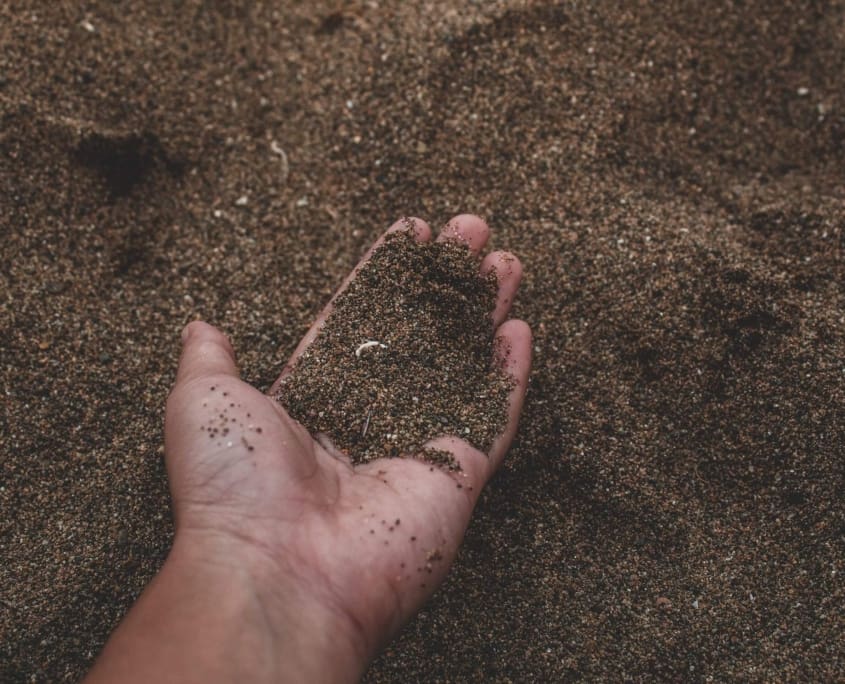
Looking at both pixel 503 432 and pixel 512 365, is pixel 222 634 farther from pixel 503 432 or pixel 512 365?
pixel 512 365

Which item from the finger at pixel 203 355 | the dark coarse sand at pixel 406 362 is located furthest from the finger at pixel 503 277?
the finger at pixel 203 355

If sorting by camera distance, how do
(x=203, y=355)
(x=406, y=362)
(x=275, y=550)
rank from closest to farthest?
(x=275, y=550) → (x=203, y=355) → (x=406, y=362)

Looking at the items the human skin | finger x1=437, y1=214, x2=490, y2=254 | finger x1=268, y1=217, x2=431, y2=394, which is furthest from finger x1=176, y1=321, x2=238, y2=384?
finger x1=437, y1=214, x2=490, y2=254

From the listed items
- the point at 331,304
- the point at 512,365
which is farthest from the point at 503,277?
the point at 331,304

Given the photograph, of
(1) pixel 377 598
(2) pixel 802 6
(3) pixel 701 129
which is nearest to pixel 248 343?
(1) pixel 377 598

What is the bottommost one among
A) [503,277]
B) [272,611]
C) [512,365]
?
[272,611]

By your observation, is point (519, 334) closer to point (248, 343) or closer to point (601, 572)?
point (601, 572)
